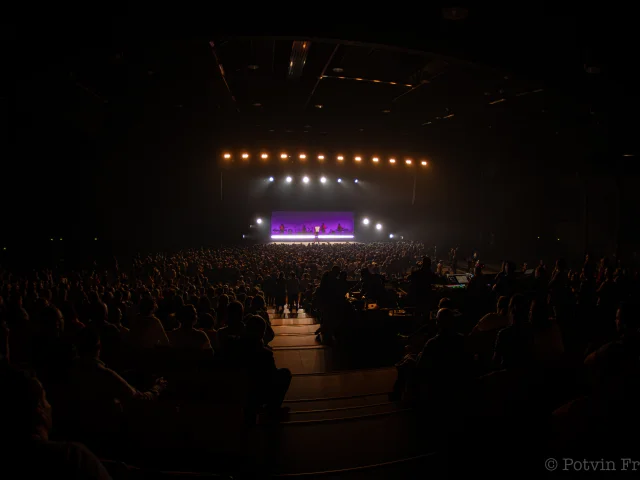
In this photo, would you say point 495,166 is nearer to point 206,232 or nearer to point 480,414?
point 206,232

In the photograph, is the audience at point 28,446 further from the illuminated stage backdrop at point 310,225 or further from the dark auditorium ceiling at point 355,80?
the illuminated stage backdrop at point 310,225

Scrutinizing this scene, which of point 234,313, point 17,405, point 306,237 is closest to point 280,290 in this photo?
point 234,313

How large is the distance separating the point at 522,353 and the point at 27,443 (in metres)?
3.64

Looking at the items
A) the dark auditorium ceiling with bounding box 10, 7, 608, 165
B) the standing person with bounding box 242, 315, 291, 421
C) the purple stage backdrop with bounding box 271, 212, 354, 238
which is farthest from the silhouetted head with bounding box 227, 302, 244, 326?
the purple stage backdrop with bounding box 271, 212, 354, 238

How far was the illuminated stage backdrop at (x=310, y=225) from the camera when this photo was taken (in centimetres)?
3164

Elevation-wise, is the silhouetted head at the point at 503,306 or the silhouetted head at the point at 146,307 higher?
the silhouetted head at the point at 146,307

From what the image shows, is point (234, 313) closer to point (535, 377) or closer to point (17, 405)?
point (17, 405)

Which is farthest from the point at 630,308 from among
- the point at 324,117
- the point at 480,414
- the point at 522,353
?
the point at 324,117

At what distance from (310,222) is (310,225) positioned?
0.77 feet

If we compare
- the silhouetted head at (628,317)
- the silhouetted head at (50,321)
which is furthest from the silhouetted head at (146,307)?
the silhouetted head at (628,317)

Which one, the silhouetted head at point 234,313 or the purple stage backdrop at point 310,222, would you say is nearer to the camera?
the silhouetted head at point 234,313

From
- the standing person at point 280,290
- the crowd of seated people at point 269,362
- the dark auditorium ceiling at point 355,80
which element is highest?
the dark auditorium ceiling at point 355,80

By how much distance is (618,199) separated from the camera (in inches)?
567

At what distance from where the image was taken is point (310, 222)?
107 feet
